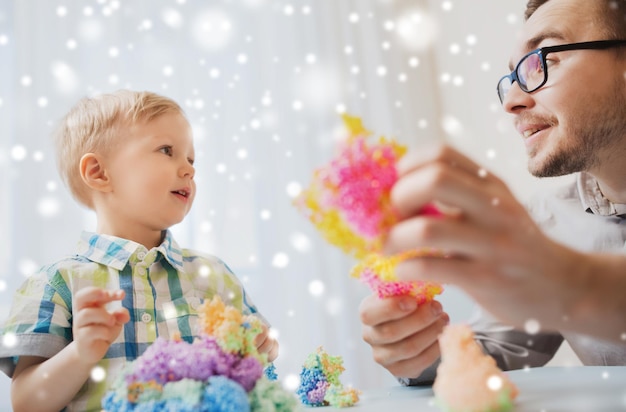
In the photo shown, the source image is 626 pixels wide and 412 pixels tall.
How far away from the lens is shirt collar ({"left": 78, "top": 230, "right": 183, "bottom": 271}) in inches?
41.7

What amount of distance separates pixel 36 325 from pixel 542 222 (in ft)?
3.63

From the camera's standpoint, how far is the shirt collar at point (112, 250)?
1.06 meters

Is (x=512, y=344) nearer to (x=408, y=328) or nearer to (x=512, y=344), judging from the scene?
(x=512, y=344)

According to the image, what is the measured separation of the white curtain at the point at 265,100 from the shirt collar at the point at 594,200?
982mm

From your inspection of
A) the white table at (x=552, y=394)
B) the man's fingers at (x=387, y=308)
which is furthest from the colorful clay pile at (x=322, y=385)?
the man's fingers at (x=387, y=308)

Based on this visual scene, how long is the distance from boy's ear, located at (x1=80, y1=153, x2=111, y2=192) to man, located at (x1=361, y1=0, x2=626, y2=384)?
726 mm

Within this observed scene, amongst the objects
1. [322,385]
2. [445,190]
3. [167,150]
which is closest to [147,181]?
[167,150]

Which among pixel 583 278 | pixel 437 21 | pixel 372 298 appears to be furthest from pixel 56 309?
pixel 437 21

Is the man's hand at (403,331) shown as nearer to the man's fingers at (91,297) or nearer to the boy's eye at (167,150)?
the man's fingers at (91,297)

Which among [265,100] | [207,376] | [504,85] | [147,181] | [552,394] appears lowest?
[552,394]

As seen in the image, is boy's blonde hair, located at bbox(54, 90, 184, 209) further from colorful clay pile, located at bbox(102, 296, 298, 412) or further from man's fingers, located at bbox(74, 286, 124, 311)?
colorful clay pile, located at bbox(102, 296, 298, 412)

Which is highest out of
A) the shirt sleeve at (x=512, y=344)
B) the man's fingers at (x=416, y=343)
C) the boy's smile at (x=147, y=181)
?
the boy's smile at (x=147, y=181)

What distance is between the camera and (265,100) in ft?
7.63

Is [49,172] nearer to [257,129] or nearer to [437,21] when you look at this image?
[257,129]
